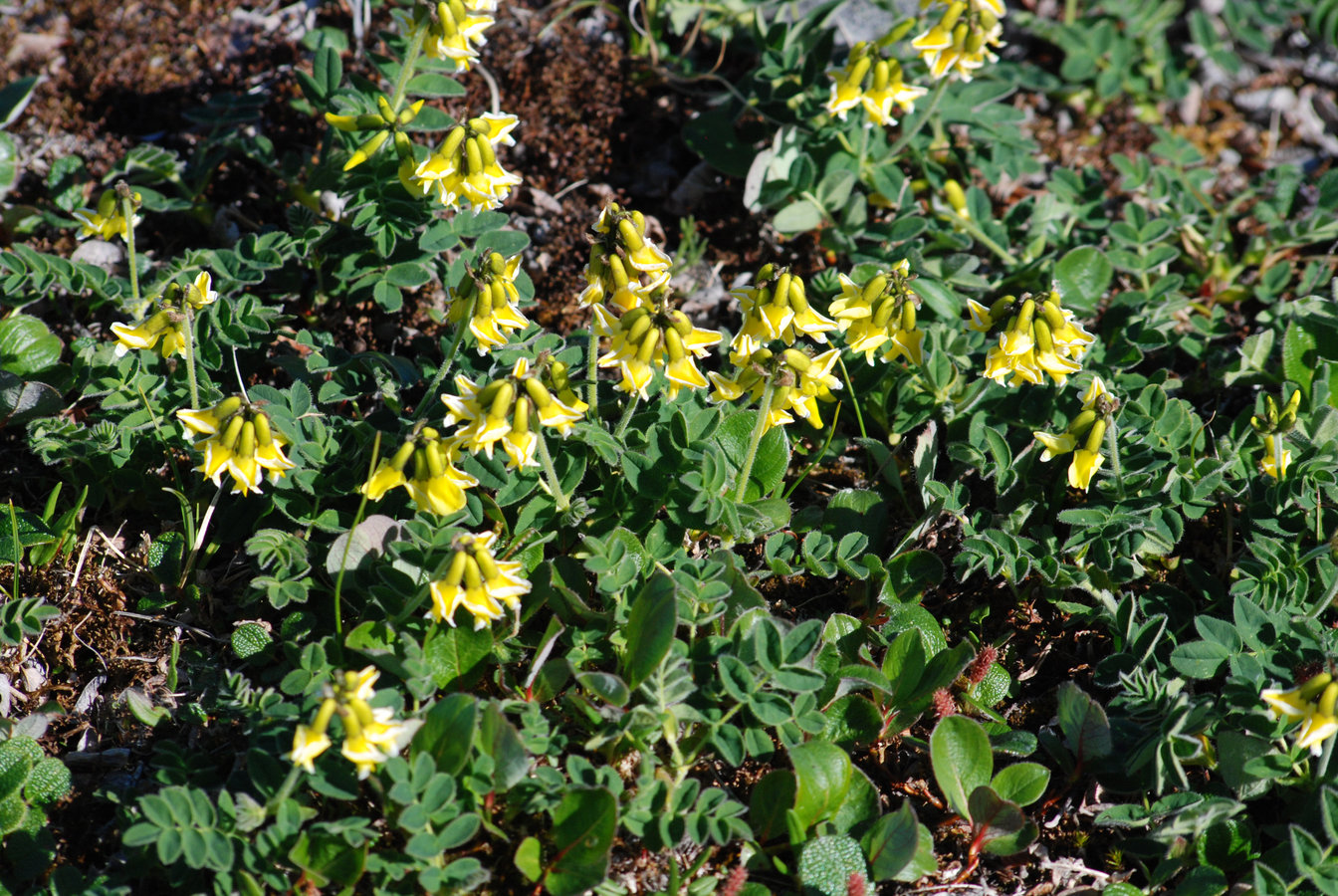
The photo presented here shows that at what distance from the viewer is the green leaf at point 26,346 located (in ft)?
11.7

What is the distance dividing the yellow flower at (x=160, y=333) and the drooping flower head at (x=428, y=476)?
794mm

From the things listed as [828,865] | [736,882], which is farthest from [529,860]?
[828,865]

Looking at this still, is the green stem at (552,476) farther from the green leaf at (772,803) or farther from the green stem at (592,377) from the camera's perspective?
the green leaf at (772,803)

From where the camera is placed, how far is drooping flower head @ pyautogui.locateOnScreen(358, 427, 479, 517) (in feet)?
Answer: 8.92

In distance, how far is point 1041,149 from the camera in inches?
210

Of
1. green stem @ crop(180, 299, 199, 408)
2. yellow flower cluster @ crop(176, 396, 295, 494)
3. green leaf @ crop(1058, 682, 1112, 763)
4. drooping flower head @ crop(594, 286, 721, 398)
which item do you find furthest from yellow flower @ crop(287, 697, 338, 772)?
green leaf @ crop(1058, 682, 1112, 763)

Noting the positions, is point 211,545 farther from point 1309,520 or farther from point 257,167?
point 1309,520

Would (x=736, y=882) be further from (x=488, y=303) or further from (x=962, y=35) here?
(x=962, y=35)

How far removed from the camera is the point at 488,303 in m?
3.02

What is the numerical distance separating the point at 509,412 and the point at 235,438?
0.72m

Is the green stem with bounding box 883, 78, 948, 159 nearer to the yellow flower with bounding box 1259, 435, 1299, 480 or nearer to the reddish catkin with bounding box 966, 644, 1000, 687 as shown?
the yellow flower with bounding box 1259, 435, 1299, 480

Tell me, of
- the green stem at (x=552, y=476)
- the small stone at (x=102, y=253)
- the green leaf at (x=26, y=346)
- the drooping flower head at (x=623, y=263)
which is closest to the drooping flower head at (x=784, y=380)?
the drooping flower head at (x=623, y=263)

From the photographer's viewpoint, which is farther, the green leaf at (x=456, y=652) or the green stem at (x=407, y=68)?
the green stem at (x=407, y=68)

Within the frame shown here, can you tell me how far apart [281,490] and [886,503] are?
6.34 feet
